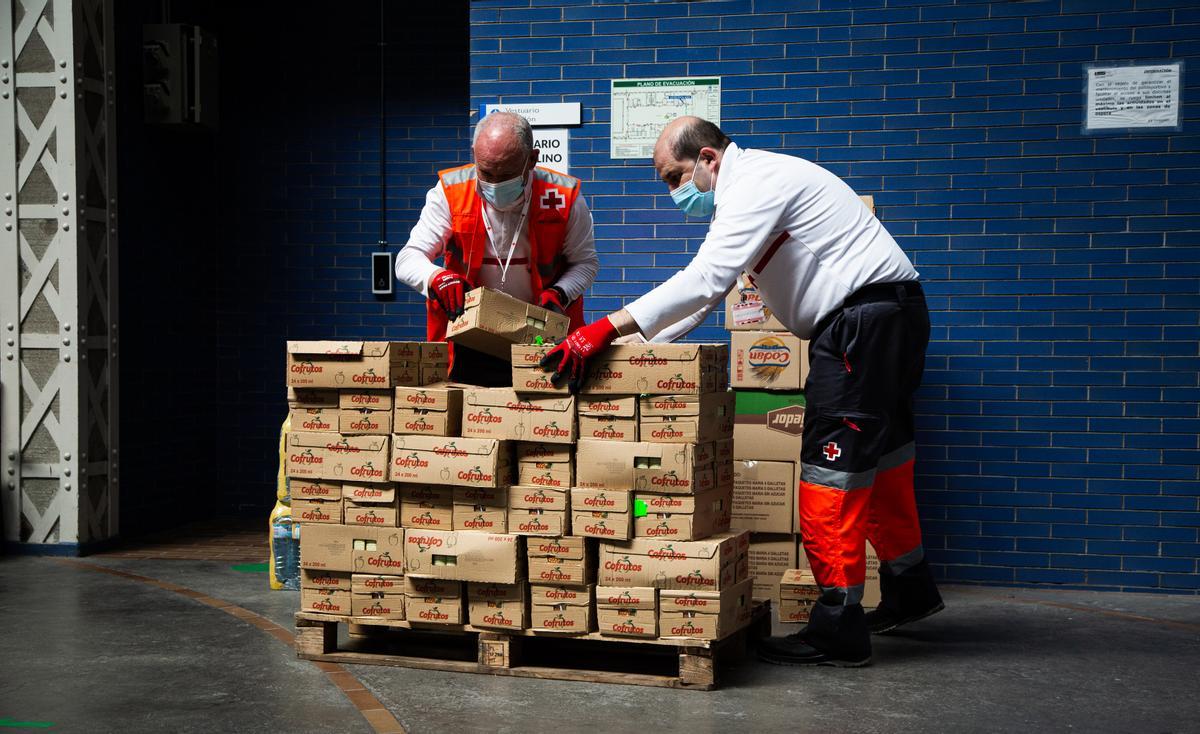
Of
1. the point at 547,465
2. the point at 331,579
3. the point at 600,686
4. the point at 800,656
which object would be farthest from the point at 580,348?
the point at 800,656

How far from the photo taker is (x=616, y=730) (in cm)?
370

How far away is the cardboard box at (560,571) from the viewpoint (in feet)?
14.0

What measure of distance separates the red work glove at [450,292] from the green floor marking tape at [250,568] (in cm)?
270

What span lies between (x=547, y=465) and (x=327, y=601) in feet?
3.46

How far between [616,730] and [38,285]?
15.9ft

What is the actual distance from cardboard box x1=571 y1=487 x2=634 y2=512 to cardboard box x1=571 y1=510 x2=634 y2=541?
0.7 inches

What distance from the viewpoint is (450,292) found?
4.59 meters

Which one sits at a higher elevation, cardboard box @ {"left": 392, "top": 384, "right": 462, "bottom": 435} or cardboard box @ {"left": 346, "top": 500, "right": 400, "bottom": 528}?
cardboard box @ {"left": 392, "top": 384, "right": 462, "bottom": 435}

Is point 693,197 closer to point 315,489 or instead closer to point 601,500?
point 601,500

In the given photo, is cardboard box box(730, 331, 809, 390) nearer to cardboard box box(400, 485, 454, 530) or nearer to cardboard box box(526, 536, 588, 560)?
cardboard box box(526, 536, 588, 560)

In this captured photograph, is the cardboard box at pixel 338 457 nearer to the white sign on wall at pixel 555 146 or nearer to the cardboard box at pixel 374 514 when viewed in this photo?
the cardboard box at pixel 374 514

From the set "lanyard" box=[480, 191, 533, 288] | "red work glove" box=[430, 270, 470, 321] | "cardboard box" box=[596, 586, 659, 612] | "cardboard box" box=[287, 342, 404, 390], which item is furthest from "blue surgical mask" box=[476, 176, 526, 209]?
"cardboard box" box=[596, 586, 659, 612]

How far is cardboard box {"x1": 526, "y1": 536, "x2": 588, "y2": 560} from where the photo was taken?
4246mm

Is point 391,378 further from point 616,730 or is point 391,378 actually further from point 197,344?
point 197,344
